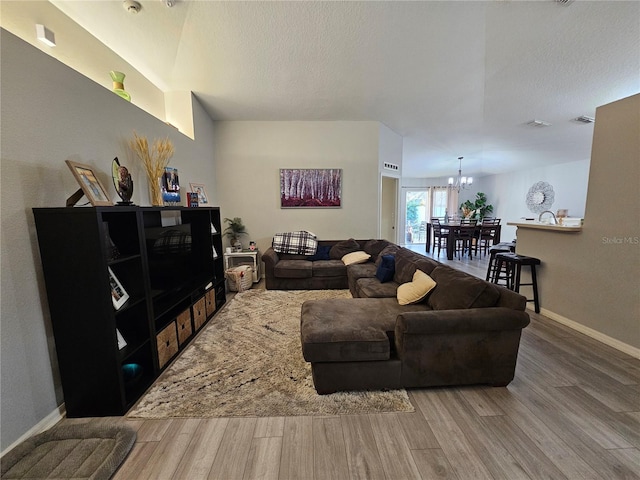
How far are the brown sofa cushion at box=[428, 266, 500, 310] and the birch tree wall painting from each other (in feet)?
9.37

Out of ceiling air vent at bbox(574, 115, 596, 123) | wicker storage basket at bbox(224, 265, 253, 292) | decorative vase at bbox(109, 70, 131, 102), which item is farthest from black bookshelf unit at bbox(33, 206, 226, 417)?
ceiling air vent at bbox(574, 115, 596, 123)

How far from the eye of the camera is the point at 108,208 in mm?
1521

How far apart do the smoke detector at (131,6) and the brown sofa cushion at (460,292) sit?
356 cm

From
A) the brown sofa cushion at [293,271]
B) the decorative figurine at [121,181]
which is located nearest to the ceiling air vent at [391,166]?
the brown sofa cushion at [293,271]

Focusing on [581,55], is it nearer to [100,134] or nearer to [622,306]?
[622,306]

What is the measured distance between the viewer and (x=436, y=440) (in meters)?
1.42

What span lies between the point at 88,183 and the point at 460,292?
2854mm

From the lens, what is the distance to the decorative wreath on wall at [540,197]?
7156 millimetres

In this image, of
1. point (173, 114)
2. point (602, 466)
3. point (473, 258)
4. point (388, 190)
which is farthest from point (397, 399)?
point (473, 258)

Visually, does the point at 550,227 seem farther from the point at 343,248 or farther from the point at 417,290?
the point at 343,248

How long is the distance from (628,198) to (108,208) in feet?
13.8

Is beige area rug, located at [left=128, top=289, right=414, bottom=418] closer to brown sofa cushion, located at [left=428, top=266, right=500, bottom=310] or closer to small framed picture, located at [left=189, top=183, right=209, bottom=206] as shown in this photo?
brown sofa cushion, located at [left=428, top=266, right=500, bottom=310]

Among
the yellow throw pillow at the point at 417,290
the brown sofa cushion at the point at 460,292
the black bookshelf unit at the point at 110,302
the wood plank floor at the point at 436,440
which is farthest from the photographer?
the yellow throw pillow at the point at 417,290

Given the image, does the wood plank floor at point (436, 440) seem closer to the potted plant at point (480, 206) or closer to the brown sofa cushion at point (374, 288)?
the brown sofa cushion at point (374, 288)
